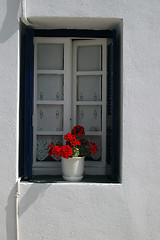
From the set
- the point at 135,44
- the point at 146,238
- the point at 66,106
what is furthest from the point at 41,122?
the point at 146,238

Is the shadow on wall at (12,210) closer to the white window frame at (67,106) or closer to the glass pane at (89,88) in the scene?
the white window frame at (67,106)

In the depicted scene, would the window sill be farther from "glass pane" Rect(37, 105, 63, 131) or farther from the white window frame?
"glass pane" Rect(37, 105, 63, 131)

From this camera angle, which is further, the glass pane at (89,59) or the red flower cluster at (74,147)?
the glass pane at (89,59)

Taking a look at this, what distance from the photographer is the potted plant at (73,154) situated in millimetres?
3051

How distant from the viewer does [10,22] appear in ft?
9.94

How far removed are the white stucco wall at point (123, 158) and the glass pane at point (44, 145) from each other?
50 centimetres

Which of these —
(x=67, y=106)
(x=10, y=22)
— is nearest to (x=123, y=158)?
(x=67, y=106)

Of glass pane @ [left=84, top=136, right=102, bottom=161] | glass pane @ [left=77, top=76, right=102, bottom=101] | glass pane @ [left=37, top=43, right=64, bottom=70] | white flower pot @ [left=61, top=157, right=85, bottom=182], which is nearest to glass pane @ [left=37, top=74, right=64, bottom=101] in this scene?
glass pane @ [left=37, top=43, right=64, bottom=70]

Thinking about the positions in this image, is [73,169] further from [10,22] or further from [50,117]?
[10,22]

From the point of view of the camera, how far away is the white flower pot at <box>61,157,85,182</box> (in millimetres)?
3146

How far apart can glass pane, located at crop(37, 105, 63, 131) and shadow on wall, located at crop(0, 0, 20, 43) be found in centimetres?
94

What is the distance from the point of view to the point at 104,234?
3014 mm

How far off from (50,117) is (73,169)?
0.76 meters

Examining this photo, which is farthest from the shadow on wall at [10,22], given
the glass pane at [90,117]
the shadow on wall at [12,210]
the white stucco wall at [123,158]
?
the shadow on wall at [12,210]
